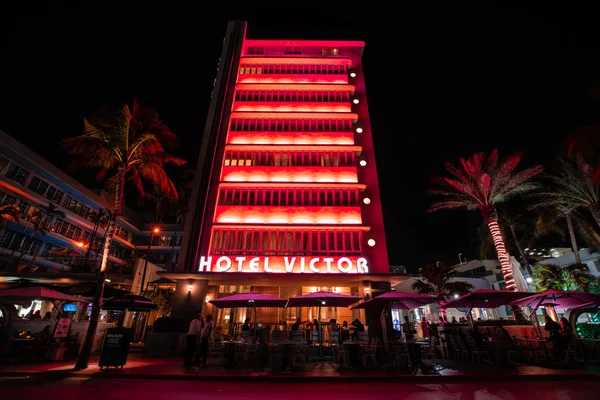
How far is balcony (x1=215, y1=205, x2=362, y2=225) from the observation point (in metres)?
24.0

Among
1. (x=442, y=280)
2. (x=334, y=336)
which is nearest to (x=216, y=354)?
(x=334, y=336)

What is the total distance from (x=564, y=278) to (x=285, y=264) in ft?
83.2

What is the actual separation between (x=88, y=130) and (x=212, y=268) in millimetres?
11518

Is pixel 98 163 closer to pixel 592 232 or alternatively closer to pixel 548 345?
pixel 548 345

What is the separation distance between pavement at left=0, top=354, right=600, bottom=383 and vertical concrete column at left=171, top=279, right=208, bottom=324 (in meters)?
7.62

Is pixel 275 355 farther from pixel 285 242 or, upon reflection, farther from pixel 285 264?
pixel 285 242

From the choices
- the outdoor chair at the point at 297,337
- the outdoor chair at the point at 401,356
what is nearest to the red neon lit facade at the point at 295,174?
the outdoor chair at the point at 297,337

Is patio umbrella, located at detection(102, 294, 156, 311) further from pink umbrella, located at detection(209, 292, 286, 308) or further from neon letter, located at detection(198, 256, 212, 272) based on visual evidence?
pink umbrella, located at detection(209, 292, 286, 308)

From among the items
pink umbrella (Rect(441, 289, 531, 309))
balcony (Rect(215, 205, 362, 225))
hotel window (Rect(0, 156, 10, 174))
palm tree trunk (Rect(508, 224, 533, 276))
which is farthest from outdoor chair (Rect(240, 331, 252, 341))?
hotel window (Rect(0, 156, 10, 174))

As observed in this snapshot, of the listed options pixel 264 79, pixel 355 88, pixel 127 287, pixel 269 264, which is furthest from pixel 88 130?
pixel 355 88

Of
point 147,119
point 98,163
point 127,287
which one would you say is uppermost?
point 147,119

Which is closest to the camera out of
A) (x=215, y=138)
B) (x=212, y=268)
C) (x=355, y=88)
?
(x=212, y=268)

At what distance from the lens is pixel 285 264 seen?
21531 millimetres

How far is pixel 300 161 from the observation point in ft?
88.8
